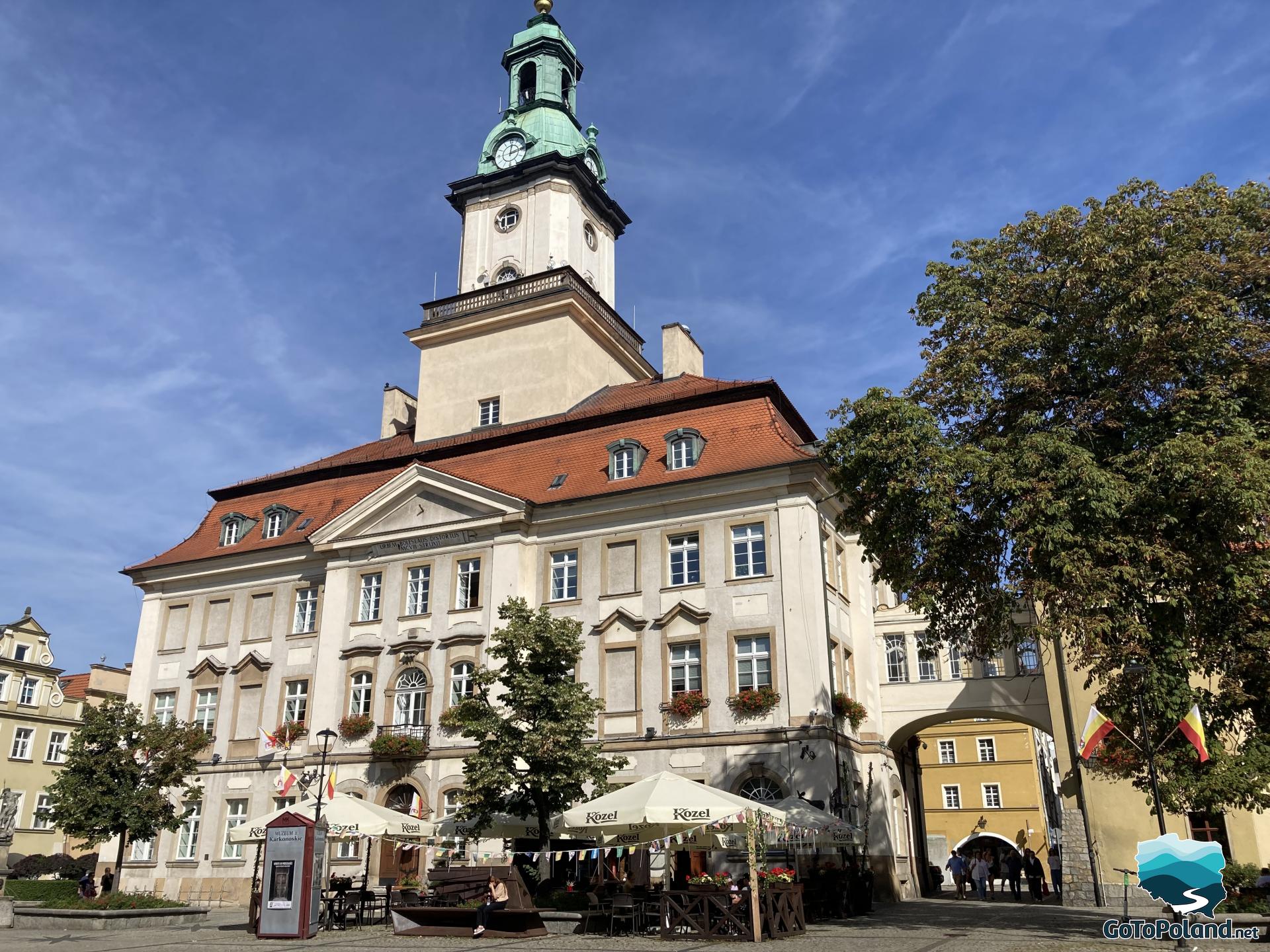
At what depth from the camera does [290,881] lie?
19.0 m

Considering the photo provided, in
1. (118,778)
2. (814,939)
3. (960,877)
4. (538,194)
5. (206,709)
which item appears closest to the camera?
(814,939)

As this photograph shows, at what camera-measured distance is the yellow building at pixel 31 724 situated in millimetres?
52438

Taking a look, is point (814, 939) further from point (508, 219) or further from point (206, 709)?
→ point (508, 219)

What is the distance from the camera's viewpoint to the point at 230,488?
131ft

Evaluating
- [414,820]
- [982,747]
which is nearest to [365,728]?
[414,820]

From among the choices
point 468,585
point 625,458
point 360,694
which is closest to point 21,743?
point 360,694

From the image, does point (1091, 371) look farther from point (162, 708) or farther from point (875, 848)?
point (162, 708)

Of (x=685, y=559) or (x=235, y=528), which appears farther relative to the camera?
(x=235, y=528)

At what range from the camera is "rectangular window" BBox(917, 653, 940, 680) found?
101ft

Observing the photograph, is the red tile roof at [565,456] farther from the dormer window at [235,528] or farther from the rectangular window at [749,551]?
the rectangular window at [749,551]

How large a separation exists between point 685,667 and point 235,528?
721 inches

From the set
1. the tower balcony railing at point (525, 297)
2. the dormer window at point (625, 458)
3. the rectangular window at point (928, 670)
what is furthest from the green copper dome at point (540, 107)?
the rectangular window at point (928, 670)

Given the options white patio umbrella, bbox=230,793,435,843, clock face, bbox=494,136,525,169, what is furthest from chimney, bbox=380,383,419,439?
white patio umbrella, bbox=230,793,435,843

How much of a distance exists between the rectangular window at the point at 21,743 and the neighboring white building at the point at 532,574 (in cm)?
2135
